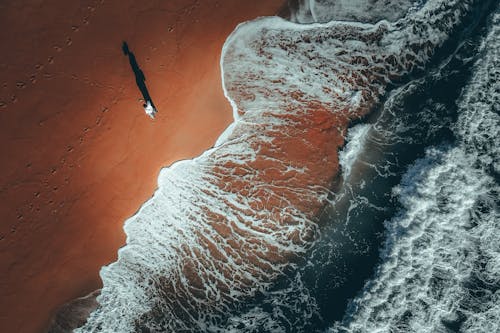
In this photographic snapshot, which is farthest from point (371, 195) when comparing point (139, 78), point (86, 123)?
point (86, 123)

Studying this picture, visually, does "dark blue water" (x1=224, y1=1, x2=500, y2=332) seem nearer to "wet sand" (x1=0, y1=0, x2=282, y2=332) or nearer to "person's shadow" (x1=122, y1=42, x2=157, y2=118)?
"wet sand" (x1=0, y1=0, x2=282, y2=332)

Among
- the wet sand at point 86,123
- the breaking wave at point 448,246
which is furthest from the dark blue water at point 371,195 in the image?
the wet sand at point 86,123

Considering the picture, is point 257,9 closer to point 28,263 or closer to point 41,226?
point 41,226

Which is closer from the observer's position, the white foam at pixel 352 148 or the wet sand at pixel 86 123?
the wet sand at pixel 86 123

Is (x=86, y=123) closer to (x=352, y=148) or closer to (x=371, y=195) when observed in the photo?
(x=352, y=148)

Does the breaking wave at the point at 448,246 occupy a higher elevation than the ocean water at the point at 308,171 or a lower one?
lower

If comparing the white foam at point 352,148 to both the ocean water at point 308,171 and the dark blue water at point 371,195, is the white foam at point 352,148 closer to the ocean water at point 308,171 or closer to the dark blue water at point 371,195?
the ocean water at point 308,171

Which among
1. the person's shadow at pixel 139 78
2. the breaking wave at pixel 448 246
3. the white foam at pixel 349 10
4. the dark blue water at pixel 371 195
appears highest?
the person's shadow at pixel 139 78

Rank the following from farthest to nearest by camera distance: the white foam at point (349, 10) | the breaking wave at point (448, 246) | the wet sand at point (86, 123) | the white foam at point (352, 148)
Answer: the white foam at point (349, 10), the white foam at point (352, 148), the wet sand at point (86, 123), the breaking wave at point (448, 246)
